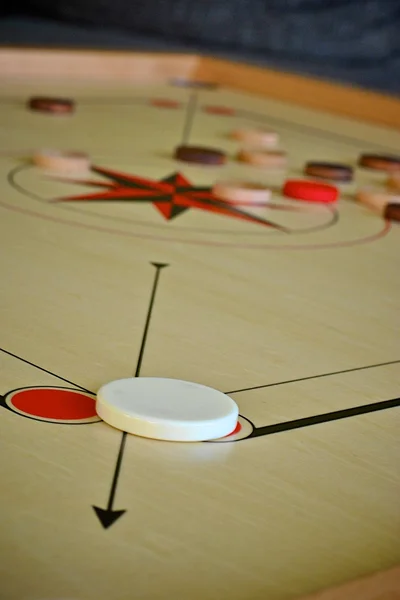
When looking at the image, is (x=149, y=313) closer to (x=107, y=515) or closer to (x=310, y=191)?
(x=107, y=515)

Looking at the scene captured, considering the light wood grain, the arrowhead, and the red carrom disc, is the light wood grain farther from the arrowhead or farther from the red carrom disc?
the red carrom disc

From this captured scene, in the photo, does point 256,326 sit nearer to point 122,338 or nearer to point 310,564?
point 122,338

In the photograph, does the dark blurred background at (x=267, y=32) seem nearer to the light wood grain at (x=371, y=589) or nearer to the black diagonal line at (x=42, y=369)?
the black diagonal line at (x=42, y=369)

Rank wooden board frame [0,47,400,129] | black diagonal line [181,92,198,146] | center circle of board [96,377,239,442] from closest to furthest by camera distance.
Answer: center circle of board [96,377,239,442] < black diagonal line [181,92,198,146] < wooden board frame [0,47,400,129]

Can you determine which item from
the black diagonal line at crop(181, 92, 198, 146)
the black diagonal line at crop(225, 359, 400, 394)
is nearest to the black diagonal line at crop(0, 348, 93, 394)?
the black diagonal line at crop(225, 359, 400, 394)

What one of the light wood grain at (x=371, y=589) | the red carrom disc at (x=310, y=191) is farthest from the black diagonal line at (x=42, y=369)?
the red carrom disc at (x=310, y=191)

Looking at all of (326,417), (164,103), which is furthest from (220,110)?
(326,417)
